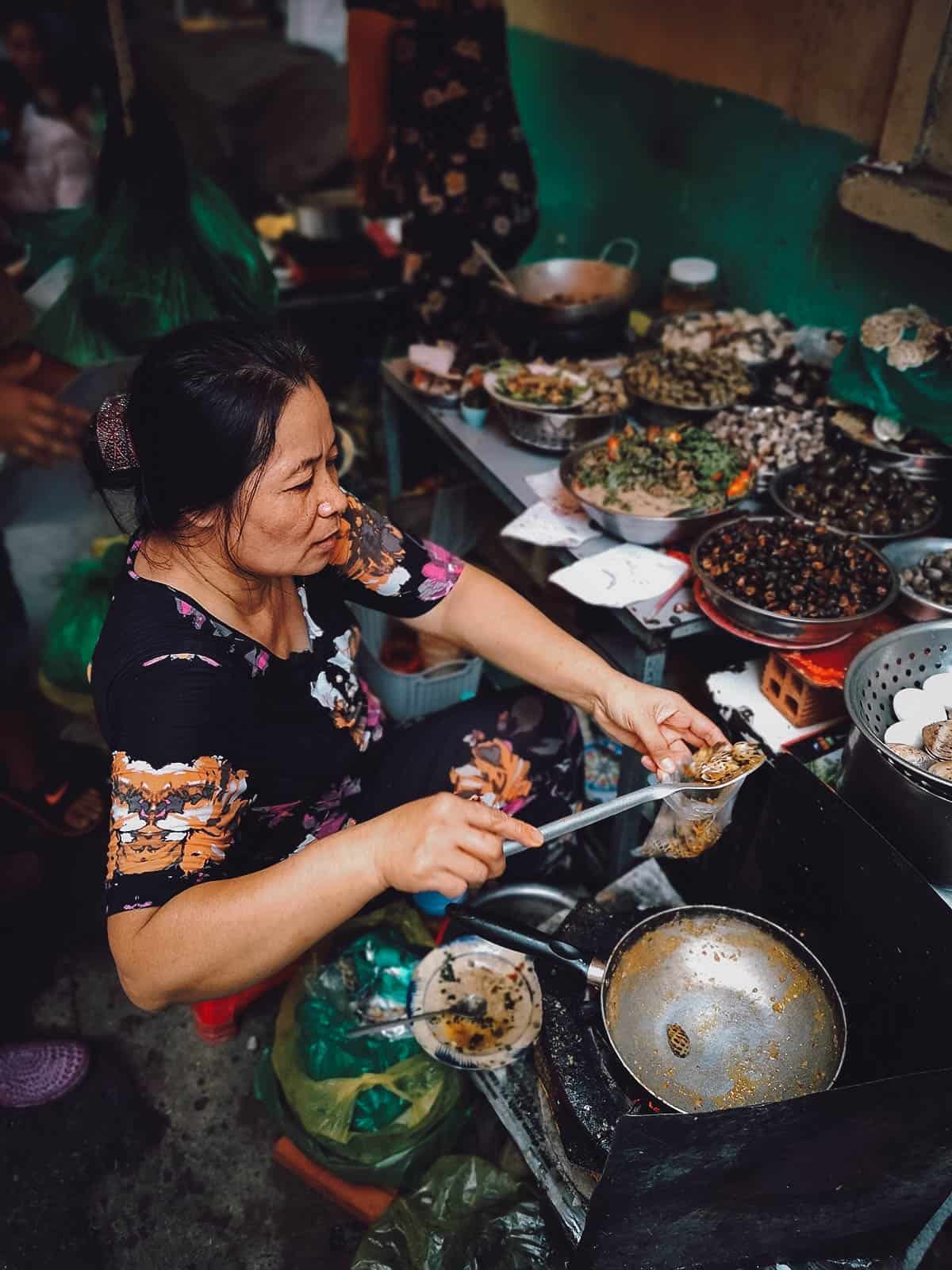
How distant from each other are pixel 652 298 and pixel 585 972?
368cm

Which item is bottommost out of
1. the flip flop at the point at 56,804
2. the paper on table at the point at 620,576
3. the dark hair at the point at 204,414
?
the flip flop at the point at 56,804

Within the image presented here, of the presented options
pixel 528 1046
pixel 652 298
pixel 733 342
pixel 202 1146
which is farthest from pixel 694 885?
pixel 652 298

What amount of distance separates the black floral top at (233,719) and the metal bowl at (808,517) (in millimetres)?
936

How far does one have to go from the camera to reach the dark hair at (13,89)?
193 inches

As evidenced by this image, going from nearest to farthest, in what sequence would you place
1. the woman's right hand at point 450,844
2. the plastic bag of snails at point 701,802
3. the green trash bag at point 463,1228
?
the woman's right hand at point 450,844, the plastic bag of snails at point 701,802, the green trash bag at point 463,1228

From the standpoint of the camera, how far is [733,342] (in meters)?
3.18

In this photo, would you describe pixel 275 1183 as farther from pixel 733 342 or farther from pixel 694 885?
pixel 733 342

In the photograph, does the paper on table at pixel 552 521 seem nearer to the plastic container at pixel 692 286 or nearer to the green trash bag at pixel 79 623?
the plastic container at pixel 692 286

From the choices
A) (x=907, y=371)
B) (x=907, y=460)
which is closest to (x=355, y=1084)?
(x=907, y=460)

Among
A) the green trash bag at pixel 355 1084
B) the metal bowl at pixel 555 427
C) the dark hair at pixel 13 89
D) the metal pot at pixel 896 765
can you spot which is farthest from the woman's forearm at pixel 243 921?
the dark hair at pixel 13 89

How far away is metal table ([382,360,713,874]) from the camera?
2.25 meters

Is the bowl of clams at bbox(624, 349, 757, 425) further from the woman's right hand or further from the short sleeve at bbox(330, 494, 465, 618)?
the woman's right hand

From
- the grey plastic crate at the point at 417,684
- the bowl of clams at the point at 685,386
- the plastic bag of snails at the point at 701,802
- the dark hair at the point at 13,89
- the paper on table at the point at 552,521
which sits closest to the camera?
the plastic bag of snails at the point at 701,802

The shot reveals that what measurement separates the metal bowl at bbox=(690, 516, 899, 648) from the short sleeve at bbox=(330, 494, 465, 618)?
67 cm
